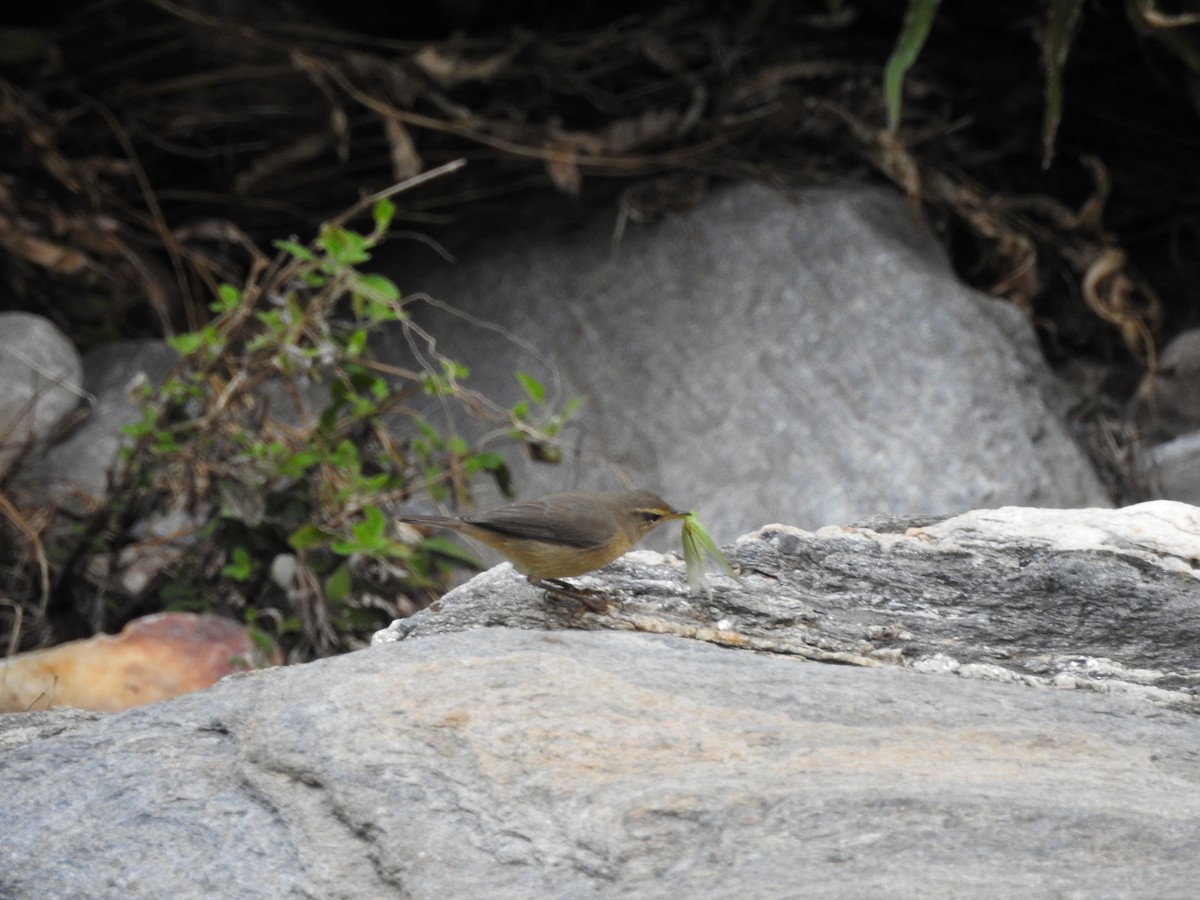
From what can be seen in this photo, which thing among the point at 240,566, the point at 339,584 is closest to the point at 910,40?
the point at 339,584

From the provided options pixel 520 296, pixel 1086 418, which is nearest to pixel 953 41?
pixel 1086 418

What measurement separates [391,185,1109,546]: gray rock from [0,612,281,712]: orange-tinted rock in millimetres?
1424

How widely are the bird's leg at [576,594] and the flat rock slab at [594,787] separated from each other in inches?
16.5

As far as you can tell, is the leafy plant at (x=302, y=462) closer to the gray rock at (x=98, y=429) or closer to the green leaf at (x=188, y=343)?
the green leaf at (x=188, y=343)

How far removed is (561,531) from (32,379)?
115 inches

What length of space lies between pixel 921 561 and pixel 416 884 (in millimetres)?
1565

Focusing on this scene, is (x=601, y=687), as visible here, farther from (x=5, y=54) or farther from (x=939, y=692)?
(x=5, y=54)

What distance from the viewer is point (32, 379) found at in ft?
17.7

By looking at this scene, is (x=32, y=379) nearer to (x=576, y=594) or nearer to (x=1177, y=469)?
(x=576, y=594)

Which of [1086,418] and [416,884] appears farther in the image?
[1086,418]

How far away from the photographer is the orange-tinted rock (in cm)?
412

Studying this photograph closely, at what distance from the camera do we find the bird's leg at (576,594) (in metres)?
3.16

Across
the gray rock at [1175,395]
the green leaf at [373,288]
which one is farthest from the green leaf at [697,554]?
the gray rock at [1175,395]

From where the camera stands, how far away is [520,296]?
618 cm
